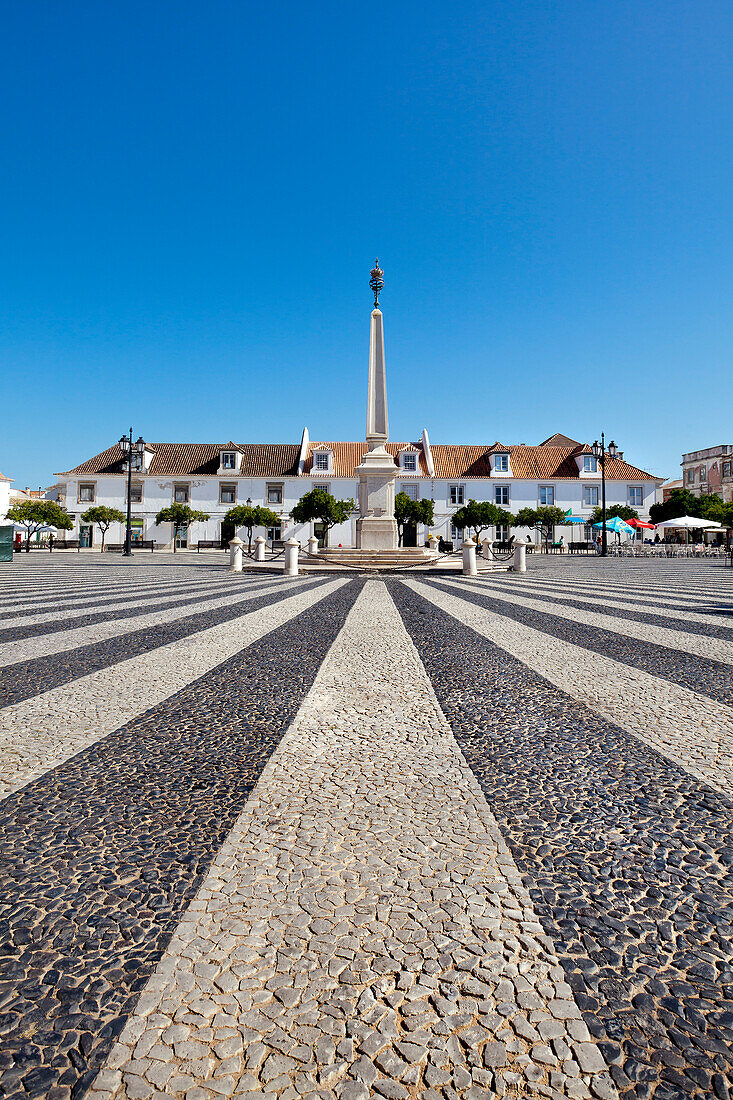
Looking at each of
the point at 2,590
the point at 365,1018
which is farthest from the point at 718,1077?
the point at 2,590

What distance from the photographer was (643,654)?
569 centimetres

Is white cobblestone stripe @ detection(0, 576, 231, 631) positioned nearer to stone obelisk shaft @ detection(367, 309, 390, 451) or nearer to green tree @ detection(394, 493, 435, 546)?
stone obelisk shaft @ detection(367, 309, 390, 451)

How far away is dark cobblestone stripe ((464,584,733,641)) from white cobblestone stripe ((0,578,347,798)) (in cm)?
532

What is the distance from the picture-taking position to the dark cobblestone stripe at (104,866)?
1345mm

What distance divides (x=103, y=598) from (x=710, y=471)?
71369 mm

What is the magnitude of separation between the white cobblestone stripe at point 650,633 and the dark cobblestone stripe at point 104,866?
14.2ft

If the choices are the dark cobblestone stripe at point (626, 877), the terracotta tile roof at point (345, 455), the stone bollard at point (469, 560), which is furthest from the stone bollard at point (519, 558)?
the terracotta tile roof at point (345, 455)

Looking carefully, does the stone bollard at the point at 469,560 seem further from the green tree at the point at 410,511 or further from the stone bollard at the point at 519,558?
the green tree at the point at 410,511

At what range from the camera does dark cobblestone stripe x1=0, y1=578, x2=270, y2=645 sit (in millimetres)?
6848

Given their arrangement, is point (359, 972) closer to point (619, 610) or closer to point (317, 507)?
point (619, 610)

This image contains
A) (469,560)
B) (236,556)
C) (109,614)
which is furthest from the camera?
(236,556)

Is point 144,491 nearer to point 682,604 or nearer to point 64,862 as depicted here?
point 682,604

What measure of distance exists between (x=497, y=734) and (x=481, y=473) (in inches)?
1878

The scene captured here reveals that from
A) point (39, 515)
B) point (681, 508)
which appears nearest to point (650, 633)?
point (39, 515)
